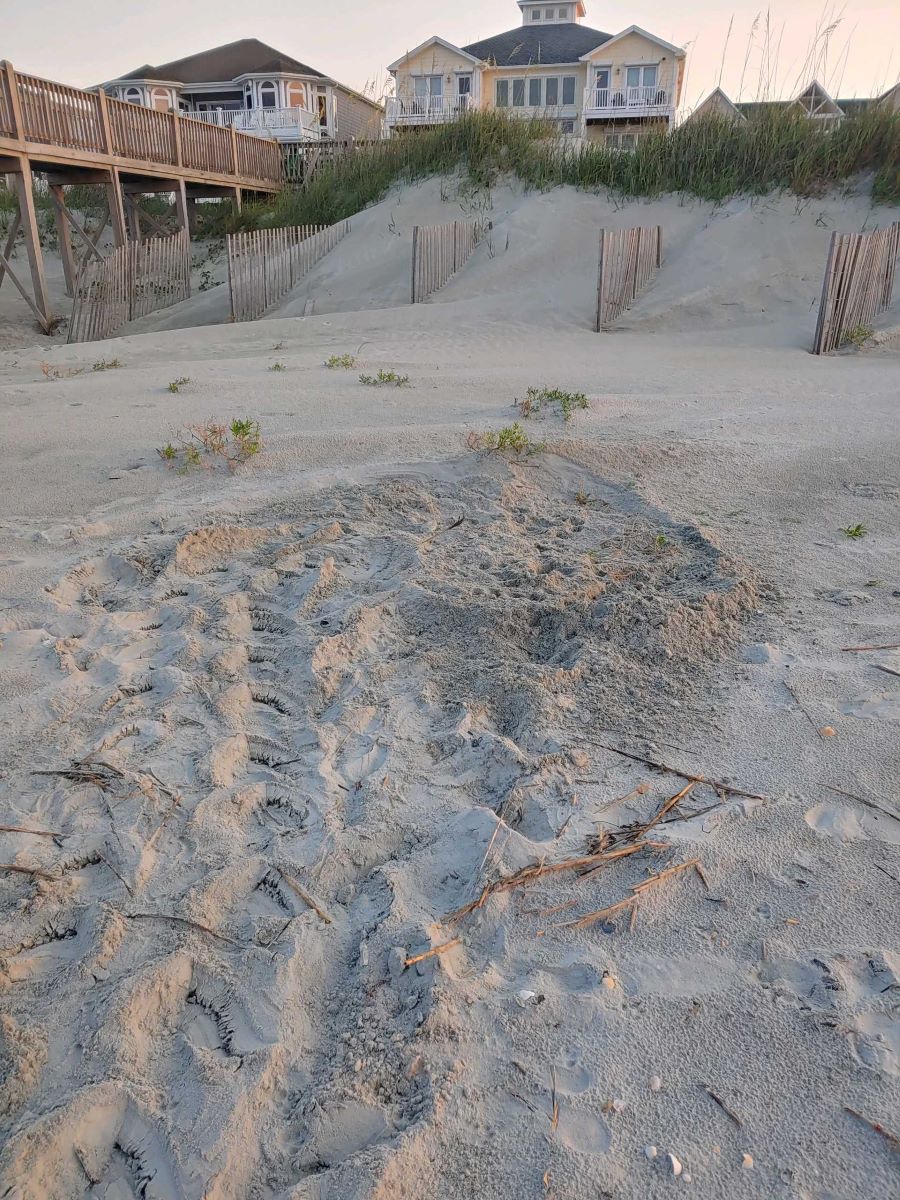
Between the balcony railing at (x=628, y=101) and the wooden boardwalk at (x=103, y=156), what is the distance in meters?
13.0

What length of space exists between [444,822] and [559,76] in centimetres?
3249

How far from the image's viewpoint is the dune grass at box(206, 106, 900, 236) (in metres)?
12.5

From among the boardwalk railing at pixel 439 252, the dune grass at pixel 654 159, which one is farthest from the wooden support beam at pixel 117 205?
the boardwalk railing at pixel 439 252

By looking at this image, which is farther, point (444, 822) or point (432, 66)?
point (432, 66)

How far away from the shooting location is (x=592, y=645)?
8.93 ft

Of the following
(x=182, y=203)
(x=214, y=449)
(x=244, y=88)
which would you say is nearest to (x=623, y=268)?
(x=214, y=449)

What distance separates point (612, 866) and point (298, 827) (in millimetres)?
764

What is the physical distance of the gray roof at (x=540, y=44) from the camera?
27922 millimetres

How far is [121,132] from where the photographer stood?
13.2 m

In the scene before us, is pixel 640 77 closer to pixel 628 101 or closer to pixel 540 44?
pixel 628 101

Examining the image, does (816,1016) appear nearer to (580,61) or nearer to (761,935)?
(761,935)

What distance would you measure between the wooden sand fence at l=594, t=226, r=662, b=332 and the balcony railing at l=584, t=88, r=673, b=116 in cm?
1737

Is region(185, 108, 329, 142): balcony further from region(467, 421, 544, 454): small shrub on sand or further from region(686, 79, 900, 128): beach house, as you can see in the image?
region(467, 421, 544, 454): small shrub on sand

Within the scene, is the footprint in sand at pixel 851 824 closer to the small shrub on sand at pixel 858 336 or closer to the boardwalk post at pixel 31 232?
the small shrub on sand at pixel 858 336
